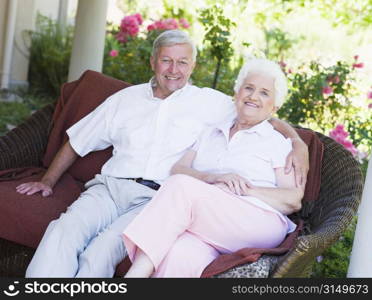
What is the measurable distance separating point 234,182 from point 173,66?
777mm

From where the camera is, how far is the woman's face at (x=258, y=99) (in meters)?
3.10

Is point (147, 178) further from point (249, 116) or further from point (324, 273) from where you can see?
point (324, 273)

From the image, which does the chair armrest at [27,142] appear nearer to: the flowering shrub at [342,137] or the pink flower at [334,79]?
the flowering shrub at [342,137]

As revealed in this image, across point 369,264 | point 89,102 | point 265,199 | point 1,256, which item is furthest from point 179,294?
point 89,102

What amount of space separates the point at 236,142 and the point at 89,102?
3.18 ft

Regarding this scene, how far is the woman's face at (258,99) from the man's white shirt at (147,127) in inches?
7.5

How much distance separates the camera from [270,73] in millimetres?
3104

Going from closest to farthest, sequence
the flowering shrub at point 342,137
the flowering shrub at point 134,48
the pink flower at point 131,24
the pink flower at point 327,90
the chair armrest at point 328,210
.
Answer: the chair armrest at point 328,210 < the flowering shrub at point 342,137 < the pink flower at point 327,90 < the flowering shrub at point 134,48 < the pink flower at point 131,24

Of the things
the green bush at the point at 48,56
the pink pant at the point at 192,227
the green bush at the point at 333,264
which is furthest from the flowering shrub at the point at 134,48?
the pink pant at the point at 192,227

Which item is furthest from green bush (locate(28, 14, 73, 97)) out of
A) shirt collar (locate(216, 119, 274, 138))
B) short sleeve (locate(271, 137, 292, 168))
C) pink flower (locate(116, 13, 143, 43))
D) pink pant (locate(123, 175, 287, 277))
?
pink pant (locate(123, 175, 287, 277))

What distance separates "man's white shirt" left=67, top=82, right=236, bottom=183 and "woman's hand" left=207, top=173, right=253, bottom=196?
1.24 feet

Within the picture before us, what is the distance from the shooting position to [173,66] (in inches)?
134

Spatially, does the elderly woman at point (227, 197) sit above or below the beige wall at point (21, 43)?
above

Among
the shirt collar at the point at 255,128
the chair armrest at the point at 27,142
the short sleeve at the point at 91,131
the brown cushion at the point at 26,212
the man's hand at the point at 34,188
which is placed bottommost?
the brown cushion at the point at 26,212
